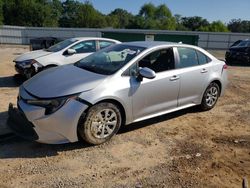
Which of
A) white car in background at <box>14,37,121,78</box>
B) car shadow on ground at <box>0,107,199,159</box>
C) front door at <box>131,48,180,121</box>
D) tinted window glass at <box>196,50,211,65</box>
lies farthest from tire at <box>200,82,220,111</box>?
white car in background at <box>14,37,121,78</box>

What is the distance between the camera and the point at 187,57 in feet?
19.8

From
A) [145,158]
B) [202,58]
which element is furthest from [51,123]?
[202,58]

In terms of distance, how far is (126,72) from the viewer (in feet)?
16.3

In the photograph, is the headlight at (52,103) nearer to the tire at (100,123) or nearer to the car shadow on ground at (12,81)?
the tire at (100,123)

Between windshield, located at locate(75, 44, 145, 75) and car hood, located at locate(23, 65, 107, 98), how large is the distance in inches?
7.7

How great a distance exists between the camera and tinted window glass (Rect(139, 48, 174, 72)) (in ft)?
17.5

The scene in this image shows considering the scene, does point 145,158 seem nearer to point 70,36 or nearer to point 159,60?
point 159,60

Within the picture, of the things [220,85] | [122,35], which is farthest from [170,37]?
[220,85]

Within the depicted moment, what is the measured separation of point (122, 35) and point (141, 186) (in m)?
21.3

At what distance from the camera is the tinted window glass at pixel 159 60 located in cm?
534

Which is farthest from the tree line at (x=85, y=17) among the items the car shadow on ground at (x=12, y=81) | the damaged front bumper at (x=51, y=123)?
the damaged front bumper at (x=51, y=123)

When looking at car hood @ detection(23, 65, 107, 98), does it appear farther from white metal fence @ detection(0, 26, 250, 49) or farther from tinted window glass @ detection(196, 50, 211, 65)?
white metal fence @ detection(0, 26, 250, 49)

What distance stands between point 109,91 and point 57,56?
178 inches

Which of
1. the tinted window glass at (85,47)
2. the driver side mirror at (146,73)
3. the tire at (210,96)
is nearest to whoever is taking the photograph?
the driver side mirror at (146,73)
